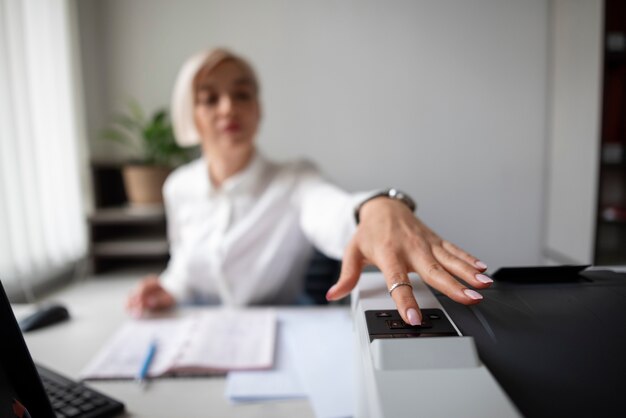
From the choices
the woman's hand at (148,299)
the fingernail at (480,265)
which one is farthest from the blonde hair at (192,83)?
the fingernail at (480,265)

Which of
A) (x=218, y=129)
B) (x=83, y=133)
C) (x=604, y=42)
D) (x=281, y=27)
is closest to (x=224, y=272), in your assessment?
(x=218, y=129)

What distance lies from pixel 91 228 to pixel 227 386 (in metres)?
1.29

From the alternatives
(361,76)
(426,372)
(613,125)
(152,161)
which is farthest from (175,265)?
(613,125)

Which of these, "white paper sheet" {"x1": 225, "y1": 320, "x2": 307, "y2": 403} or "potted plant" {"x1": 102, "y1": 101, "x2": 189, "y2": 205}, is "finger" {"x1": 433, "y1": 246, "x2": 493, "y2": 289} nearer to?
"white paper sheet" {"x1": 225, "y1": 320, "x2": 307, "y2": 403}

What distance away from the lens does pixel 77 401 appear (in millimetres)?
448

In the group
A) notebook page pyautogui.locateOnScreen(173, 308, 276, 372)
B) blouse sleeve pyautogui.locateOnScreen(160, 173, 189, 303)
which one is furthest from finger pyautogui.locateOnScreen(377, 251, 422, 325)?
blouse sleeve pyautogui.locateOnScreen(160, 173, 189, 303)

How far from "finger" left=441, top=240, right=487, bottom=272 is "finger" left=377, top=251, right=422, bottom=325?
0.04 metres

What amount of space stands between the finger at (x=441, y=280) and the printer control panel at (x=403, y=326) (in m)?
0.02

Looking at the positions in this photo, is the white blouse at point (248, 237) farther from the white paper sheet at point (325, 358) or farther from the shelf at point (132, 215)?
the shelf at point (132, 215)

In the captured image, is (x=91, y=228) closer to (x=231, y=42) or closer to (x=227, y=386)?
(x=231, y=42)

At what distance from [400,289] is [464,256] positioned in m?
0.08

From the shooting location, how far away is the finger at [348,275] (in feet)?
1.28

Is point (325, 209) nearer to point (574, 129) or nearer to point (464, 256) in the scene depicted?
point (464, 256)

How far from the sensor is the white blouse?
3.16ft
